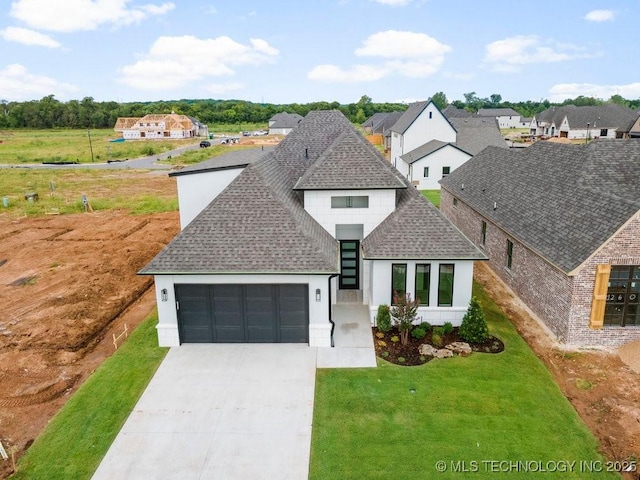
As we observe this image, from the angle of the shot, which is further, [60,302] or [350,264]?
[60,302]

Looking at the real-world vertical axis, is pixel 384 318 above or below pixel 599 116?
below

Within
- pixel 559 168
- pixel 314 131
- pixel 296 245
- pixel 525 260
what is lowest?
pixel 525 260

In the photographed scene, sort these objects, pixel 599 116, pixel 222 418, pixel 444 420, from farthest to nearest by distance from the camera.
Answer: pixel 599 116, pixel 222 418, pixel 444 420

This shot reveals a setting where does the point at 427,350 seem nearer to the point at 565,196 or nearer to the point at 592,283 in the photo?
the point at 592,283

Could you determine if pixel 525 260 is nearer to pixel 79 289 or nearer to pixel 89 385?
pixel 89 385

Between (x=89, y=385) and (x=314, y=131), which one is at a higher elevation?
(x=314, y=131)

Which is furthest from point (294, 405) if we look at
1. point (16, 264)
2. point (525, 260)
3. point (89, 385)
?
point (16, 264)

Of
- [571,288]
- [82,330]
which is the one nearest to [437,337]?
[571,288]

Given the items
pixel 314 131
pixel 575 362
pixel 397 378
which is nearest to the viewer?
pixel 397 378
